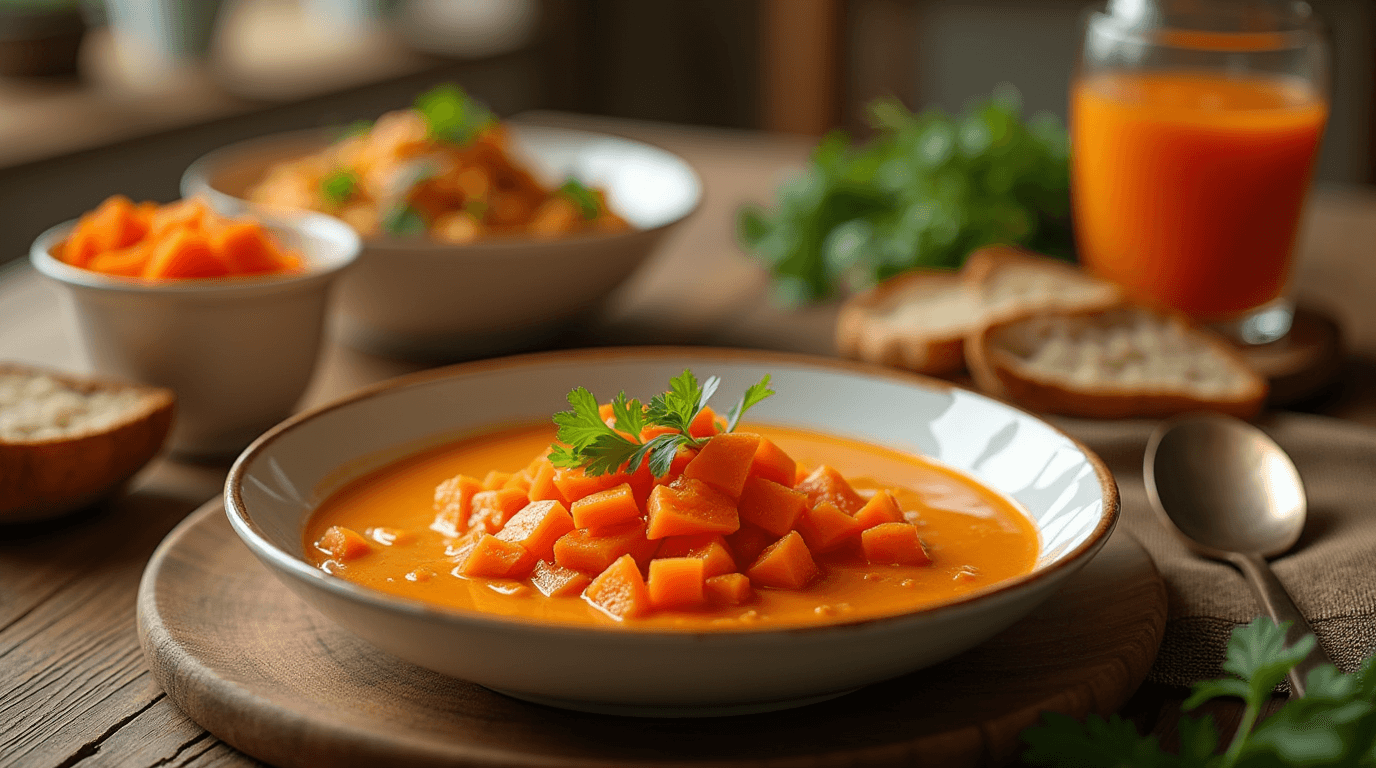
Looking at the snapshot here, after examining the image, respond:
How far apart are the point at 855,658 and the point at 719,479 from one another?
33 cm

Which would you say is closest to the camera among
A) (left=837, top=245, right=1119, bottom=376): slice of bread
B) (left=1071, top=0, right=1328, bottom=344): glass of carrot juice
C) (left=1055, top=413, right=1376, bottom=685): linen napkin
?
(left=1055, top=413, right=1376, bottom=685): linen napkin

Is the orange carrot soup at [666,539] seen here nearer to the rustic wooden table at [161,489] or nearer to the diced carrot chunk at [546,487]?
the diced carrot chunk at [546,487]

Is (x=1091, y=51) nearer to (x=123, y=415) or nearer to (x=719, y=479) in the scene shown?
(x=719, y=479)

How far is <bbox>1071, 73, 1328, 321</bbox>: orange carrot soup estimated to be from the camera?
2.81 m

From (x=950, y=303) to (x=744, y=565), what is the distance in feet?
5.40

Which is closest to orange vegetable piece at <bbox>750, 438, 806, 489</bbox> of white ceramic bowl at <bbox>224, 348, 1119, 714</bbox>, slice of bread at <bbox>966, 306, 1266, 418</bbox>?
white ceramic bowl at <bbox>224, 348, 1119, 714</bbox>

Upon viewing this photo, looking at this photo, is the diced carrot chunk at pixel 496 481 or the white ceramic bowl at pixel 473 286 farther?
the white ceramic bowl at pixel 473 286

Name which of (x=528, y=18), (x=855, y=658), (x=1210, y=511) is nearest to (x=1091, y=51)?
(x=1210, y=511)

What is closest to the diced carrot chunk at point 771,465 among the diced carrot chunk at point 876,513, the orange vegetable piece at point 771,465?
the orange vegetable piece at point 771,465

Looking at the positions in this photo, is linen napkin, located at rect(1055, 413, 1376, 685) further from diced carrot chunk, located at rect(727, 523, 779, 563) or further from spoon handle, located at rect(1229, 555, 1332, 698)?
diced carrot chunk, located at rect(727, 523, 779, 563)

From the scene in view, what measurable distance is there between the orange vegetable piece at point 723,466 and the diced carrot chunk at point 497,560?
0.71ft

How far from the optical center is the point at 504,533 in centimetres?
158

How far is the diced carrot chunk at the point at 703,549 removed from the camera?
1.47m

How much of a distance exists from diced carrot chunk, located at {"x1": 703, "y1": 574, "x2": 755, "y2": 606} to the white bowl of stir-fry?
129 cm
